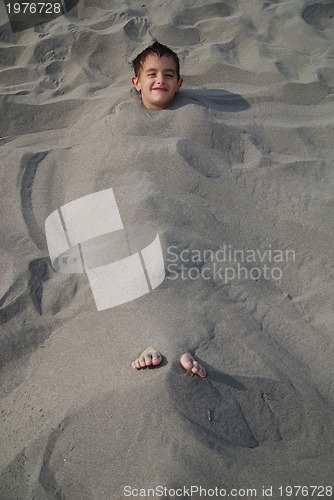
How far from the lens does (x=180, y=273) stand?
1631mm

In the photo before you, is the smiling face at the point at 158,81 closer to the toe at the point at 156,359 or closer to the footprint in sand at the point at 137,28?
the footprint in sand at the point at 137,28

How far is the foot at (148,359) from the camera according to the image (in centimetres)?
134

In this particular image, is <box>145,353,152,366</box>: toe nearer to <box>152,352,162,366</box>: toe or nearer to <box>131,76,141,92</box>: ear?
<box>152,352,162,366</box>: toe

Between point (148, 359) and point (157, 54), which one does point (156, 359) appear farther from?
point (157, 54)

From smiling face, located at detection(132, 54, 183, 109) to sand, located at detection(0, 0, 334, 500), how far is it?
0.07 meters

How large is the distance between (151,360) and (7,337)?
1.75ft

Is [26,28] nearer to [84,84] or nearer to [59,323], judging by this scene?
[84,84]

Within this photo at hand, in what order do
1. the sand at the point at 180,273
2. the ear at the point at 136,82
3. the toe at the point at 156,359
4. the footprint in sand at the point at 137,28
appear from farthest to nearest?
1. the footprint in sand at the point at 137,28
2. the ear at the point at 136,82
3. the toe at the point at 156,359
4. the sand at the point at 180,273

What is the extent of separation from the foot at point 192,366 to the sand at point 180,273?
1.0 inches

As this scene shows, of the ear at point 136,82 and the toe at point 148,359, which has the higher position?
the ear at point 136,82

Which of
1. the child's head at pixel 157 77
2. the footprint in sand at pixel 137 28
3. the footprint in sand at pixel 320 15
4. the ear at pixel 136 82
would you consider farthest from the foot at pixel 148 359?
the footprint in sand at pixel 320 15

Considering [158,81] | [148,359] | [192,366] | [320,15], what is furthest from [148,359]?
[320,15]

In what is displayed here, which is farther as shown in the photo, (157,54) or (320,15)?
(320,15)

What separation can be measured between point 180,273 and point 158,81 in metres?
1.30
